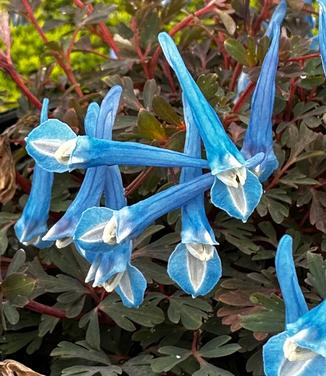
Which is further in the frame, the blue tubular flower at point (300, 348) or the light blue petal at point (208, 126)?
the light blue petal at point (208, 126)

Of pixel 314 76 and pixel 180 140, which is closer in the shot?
pixel 180 140

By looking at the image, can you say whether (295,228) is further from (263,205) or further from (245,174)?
(245,174)

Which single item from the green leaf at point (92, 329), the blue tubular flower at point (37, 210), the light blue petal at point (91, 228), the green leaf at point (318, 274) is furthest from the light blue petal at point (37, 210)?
the green leaf at point (318, 274)

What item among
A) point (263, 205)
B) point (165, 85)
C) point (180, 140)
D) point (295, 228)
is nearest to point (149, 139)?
point (180, 140)

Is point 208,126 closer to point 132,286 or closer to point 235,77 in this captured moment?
point 132,286

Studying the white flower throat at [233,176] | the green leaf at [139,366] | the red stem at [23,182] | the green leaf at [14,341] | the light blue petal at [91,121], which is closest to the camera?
the white flower throat at [233,176]

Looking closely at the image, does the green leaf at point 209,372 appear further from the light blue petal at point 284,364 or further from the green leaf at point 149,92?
the green leaf at point 149,92
